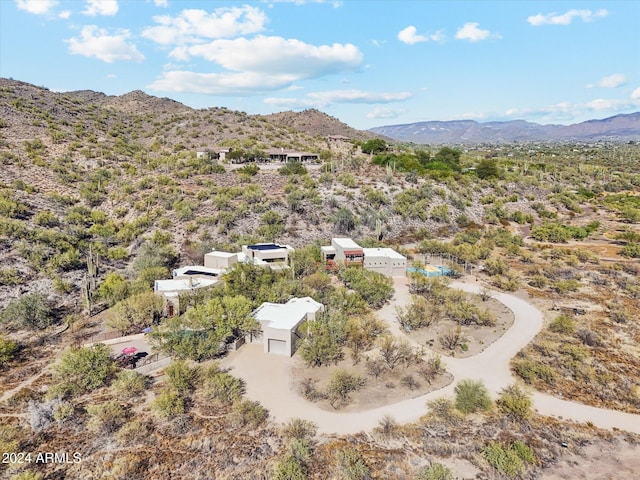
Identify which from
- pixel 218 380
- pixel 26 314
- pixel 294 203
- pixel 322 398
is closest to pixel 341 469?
pixel 322 398

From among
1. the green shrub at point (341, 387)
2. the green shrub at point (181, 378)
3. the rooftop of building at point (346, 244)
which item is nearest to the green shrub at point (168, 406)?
the green shrub at point (181, 378)

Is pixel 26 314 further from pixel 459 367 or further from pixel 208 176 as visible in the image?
pixel 208 176

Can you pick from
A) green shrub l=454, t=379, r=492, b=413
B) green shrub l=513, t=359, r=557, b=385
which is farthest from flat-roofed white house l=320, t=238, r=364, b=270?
green shrub l=454, t=379, r=492, b=413

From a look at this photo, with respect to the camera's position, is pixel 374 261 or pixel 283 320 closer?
pixel 283 320

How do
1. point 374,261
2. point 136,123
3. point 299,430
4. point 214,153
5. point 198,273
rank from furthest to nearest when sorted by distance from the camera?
point 136,123
point 214,153
point 374,261
point 198,273
point 299,430

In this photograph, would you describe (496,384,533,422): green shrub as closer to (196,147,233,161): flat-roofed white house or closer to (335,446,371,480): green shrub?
(335,446,371,480): green shrub

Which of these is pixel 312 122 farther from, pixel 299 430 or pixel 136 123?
pixel 299 430

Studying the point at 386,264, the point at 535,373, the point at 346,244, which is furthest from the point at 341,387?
the point at 346,244
